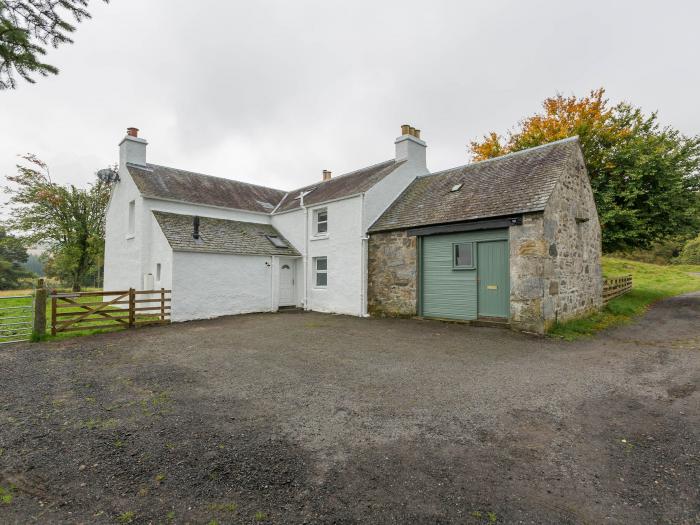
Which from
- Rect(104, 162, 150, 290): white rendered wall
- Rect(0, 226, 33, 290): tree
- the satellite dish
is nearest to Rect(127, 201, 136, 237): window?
Rect(104, 162, 150, 290): white rendered wall

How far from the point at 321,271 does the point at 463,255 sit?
745 centimetres

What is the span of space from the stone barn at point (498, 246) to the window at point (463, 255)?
0.04 metres

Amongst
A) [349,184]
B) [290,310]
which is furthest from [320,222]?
[290,310]

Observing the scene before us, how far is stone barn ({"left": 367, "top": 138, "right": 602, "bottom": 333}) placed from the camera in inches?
419

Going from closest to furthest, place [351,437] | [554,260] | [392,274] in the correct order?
1. [351,437]
2. [554,260]
3. [392,274]

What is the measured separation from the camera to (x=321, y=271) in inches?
689

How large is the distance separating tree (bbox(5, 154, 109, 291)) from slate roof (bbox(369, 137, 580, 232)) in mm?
25782

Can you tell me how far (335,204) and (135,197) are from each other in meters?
9.75

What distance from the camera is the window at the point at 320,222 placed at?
17688mm

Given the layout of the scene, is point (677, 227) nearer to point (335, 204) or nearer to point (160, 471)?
point (335, 204)

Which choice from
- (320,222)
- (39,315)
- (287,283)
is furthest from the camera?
(287,283)

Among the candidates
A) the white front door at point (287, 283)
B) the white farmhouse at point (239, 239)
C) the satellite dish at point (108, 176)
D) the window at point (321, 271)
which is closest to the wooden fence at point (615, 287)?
the white farmhouse at point (239, 239)

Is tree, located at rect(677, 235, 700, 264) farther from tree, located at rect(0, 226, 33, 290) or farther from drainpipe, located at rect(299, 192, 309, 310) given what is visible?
tree, located at rect(0, 226, 33, 290)

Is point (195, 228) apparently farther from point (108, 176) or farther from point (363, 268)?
point (363, 268)
